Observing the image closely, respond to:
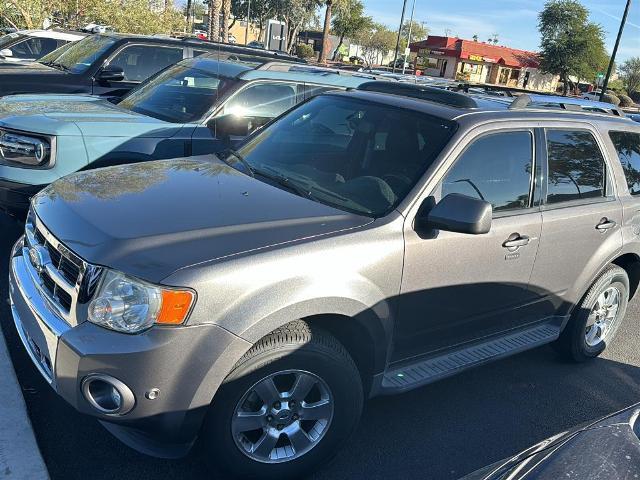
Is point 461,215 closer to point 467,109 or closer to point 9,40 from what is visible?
point 467,109

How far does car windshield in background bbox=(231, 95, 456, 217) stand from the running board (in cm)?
90

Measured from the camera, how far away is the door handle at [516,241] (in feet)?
11.5

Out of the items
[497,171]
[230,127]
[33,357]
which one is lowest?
[33,357]

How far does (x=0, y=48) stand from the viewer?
1115 cm

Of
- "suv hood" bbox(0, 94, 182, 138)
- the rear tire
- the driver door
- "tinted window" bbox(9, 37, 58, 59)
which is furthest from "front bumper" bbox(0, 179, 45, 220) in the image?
"tinted window" bbox(9, 37, 58, 59)

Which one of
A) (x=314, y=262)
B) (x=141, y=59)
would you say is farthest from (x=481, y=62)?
(x=314, y=262)

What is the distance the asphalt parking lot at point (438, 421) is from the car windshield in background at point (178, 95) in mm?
2049

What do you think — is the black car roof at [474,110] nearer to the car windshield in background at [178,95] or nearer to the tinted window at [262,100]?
the tinted window at [262,100]

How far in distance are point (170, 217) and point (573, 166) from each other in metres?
2.72

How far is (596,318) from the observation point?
4.64 metres

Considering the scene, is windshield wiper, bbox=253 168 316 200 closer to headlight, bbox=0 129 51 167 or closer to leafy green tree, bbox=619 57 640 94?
headlight, bbox=0 129 51 167

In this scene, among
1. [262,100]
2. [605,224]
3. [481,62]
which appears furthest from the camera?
[481,62]

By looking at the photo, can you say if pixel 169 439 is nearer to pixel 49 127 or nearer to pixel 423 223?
pixel 423 223

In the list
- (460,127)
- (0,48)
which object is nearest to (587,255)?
(460,127)
